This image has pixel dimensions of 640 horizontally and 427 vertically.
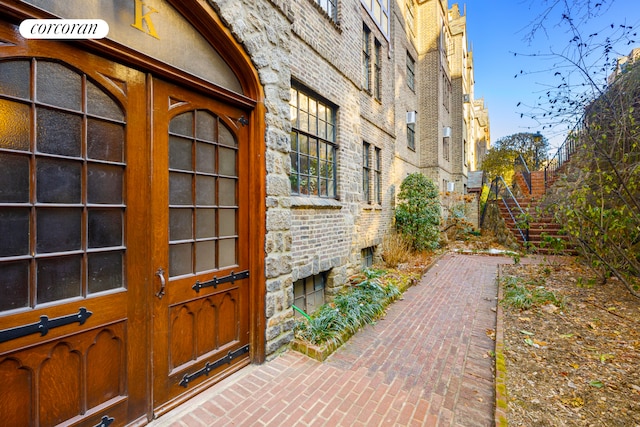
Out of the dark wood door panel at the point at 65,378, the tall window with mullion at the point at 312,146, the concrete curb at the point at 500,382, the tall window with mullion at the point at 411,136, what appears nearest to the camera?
the dark wood door panel at the point at 65,378

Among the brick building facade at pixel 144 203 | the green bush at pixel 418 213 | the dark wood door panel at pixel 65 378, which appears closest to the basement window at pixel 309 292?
the brick building facade at pixel 144 203

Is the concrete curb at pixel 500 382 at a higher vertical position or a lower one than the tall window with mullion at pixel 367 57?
lower

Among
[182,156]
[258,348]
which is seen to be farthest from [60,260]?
[258,348]

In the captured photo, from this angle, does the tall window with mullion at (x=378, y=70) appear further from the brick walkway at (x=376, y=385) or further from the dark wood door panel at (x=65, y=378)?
the dark wood door panel at (x=65, y=378)

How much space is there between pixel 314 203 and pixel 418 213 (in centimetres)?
574

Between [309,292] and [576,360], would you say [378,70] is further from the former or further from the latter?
[576,360]

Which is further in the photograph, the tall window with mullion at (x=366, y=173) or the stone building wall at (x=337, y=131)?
the tall window with mullion at (x=366, y=173)

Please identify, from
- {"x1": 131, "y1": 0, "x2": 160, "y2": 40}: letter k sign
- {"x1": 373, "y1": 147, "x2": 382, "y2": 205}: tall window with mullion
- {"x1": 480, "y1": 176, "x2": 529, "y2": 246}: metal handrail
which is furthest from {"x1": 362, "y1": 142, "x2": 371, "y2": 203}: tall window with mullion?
{"x1": 131, "y1": 0, "x2": 160, "y2": 40}: letter k sign

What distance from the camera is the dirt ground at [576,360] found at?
242 cm

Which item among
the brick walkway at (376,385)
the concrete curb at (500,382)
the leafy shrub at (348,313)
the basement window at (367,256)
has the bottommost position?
the brick walkway at (376,385)

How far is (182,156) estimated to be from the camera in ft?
8.56

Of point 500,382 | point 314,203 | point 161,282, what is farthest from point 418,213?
point 161,282

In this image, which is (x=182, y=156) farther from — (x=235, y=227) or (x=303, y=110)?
(x=303, y=110)

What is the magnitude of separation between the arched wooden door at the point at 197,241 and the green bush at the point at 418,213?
24.0 ft
